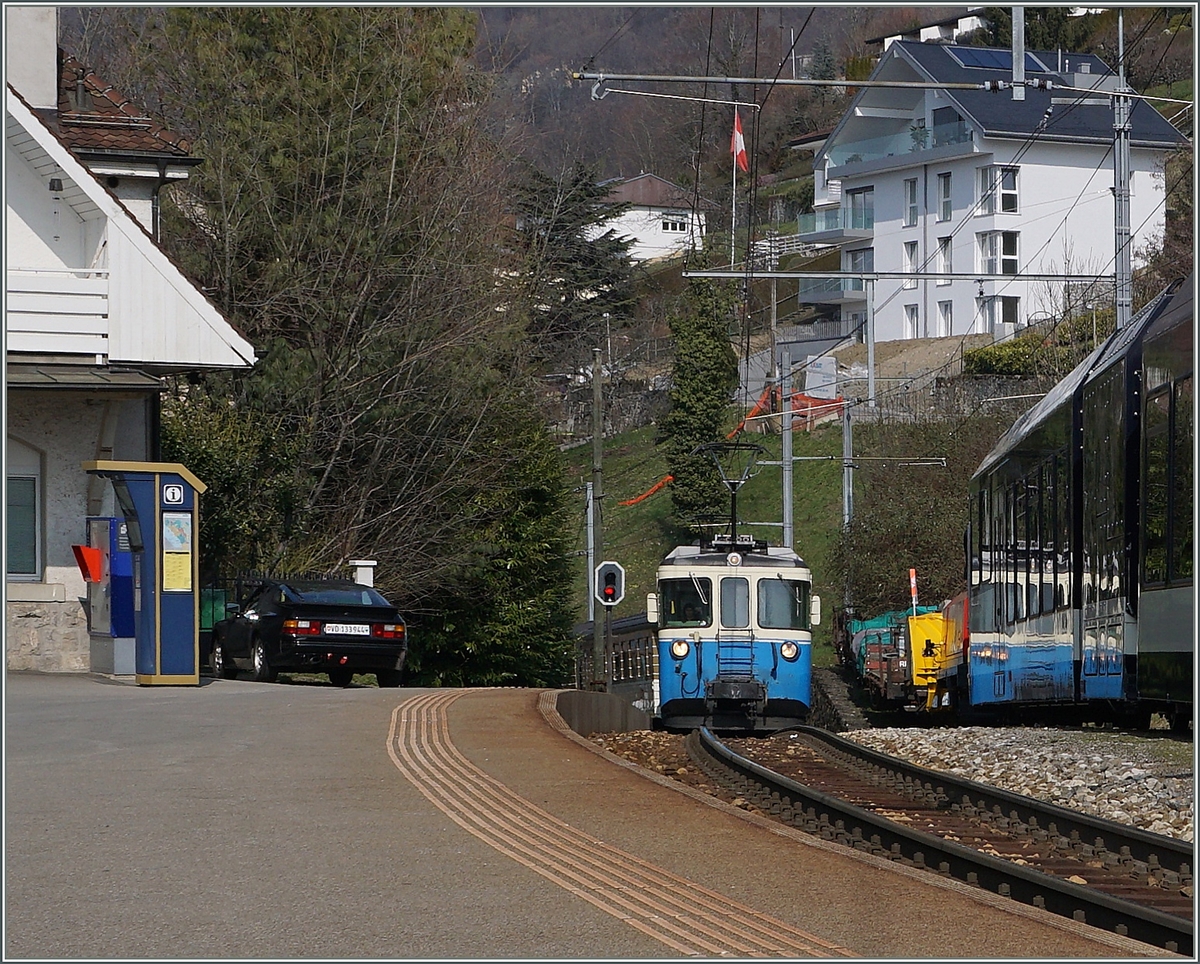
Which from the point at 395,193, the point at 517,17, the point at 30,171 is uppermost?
the point at 517,17

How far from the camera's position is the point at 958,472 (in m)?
46.2

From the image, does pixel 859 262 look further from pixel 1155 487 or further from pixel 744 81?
pixel 1155 487

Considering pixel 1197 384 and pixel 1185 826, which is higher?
pixel 1197 384

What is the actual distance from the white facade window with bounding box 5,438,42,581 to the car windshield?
11.0 feet

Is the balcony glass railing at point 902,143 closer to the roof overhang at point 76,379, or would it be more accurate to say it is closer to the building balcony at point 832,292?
the building balcony at point 832,292

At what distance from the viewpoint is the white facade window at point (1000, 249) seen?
7106cm

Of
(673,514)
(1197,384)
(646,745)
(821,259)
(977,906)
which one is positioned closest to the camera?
(977,906)

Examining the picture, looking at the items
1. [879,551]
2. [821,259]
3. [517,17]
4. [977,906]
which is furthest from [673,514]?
[977,906]

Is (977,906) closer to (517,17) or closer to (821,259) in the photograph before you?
(517,17)

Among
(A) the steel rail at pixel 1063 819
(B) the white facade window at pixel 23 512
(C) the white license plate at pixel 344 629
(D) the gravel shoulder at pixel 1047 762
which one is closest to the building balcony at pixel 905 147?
(C) the white license plate at pixel 344 629

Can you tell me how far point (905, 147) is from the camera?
7500 centimetres

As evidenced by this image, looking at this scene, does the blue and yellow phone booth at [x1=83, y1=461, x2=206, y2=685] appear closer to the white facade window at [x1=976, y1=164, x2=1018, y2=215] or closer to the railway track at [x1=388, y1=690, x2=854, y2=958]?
the railway track at [x1=388, y1=690, x2=854, y2=958]

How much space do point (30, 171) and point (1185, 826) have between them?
725 inches

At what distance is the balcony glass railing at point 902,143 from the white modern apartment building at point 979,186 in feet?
0.23
